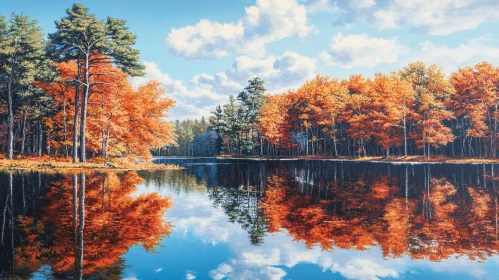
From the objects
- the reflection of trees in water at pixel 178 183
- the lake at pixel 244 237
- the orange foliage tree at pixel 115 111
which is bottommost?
the lake at pixel 244 237

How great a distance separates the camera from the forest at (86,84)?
112 ft

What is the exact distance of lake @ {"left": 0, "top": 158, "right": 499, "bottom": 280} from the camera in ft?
23.6

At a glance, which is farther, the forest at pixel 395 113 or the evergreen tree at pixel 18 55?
the forest at pixel 395 113

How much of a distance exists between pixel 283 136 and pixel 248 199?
6540 centimetres

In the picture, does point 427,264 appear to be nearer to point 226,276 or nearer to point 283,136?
point 226,276

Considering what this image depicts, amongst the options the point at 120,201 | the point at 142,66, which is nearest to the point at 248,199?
the point at 120,201

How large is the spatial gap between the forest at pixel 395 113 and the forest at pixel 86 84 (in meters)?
40.2

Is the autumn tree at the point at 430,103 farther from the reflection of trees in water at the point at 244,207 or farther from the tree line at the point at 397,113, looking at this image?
the reflection of trees in water at the point at 244,207

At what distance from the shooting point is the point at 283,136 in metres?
81.9

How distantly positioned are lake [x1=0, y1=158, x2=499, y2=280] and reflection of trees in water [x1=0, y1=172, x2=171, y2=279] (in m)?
0.03

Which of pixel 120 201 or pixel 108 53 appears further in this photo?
pixel 108 53

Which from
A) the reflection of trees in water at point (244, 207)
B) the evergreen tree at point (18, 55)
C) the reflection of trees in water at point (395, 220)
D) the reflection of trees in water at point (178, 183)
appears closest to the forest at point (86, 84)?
the evergreen tree at point (18, 55)

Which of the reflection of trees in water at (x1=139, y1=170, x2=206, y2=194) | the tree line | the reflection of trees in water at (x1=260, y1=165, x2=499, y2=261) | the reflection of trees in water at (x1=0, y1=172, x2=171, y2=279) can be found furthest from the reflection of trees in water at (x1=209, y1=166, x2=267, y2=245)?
the tree line

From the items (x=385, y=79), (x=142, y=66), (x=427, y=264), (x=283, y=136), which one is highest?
(x=385, y=79)
